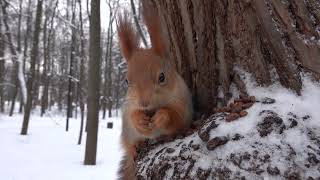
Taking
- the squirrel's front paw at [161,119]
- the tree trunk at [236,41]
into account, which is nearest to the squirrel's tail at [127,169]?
the squirrel's front paw at [161,119]

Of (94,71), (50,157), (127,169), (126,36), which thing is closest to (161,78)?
(126,36)

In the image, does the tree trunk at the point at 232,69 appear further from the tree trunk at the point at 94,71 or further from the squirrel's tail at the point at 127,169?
the tree trunk at the point at 94,71

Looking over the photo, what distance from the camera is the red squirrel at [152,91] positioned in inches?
75.9

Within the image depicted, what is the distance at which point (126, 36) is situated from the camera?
2164 mm

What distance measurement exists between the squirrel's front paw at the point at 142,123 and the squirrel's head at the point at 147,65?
58 millimetres

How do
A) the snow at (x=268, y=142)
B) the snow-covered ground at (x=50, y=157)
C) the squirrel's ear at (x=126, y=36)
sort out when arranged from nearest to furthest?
1. the snow at (x=268, y=142)
2. the squirrel's ear at (x=126, y=36)
3. the snow-covered ground at (x=50, y=157)

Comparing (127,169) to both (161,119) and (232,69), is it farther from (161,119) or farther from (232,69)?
(232,69)

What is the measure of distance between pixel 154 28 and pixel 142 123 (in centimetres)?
47

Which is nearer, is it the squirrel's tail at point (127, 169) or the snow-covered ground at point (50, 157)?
the squirrel's tail at point (127, 169)

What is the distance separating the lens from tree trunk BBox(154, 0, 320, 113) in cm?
178

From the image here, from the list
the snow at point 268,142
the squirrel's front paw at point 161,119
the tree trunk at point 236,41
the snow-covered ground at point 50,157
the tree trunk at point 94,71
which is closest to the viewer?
the snow at point 268,142

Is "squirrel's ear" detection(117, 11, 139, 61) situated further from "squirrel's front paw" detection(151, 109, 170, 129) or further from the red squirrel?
"squirrel's front paw" detection(151, 109, 170, 129)

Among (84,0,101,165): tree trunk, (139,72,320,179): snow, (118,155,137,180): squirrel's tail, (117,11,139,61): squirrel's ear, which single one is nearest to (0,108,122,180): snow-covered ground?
(84,0,101,165): tree trunk

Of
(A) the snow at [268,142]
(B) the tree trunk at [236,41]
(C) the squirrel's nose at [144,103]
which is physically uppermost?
(B) the tree trunk at [236,41]
